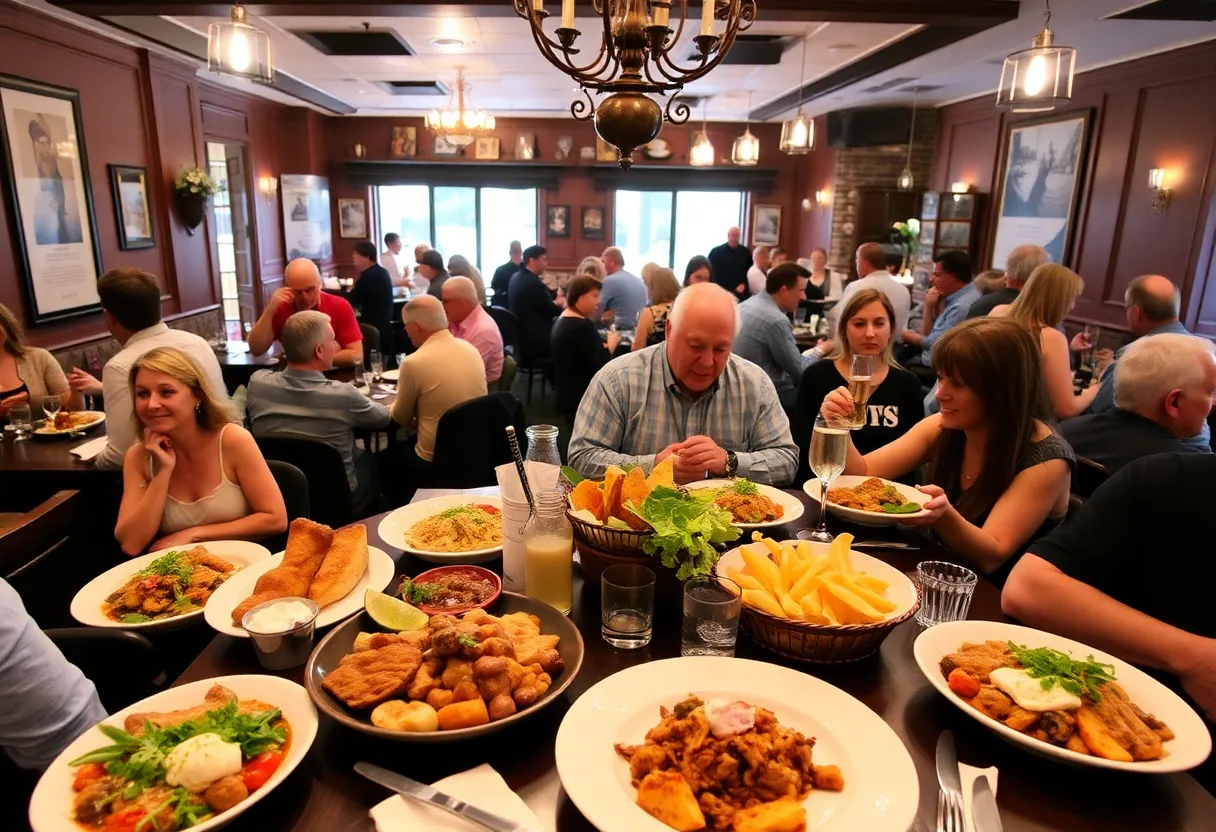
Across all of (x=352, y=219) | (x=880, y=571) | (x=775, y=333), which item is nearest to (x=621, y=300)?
(x=775, y=333)

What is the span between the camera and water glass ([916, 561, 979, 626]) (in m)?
1.46

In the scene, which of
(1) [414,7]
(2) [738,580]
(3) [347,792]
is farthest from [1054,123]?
(3) [347,792]

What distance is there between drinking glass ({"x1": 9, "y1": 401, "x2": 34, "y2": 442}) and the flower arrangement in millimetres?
4372

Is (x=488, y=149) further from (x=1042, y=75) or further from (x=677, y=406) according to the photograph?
(x=677, y=406)

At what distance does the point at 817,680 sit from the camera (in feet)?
3.79

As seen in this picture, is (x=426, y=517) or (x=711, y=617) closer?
(x=711, y=617)

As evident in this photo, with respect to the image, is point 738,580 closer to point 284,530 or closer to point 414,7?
point 284,530

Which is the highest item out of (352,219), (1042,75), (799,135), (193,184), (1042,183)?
(799,135)

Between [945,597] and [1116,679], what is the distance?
0.32 m

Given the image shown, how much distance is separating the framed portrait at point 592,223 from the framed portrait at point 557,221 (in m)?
0.28

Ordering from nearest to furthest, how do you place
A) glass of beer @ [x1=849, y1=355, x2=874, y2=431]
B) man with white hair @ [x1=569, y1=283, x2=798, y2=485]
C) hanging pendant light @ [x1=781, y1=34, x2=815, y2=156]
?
1. glass of beer @ [x1=849, y1=355, x2=874, y2=431]
2. man with white hair @ [x1=569, y1=283, x2=798, y2=485]
3. hanging pendant light @ [x1=781, y1=34, x2=815, y2=156]

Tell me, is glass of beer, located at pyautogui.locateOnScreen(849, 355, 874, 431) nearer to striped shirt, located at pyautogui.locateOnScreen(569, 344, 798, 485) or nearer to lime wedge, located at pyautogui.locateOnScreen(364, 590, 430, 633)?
striped shirt, located at pyautogui.locateOnScreen(569, 344, 798, 485)

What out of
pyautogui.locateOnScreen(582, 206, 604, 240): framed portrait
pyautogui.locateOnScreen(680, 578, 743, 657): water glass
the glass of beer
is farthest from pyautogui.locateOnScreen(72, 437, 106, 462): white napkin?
pyautogui.locateOnScreen(582, 206, 604, 240): framed portrait

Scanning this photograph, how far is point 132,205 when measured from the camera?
620 cm
